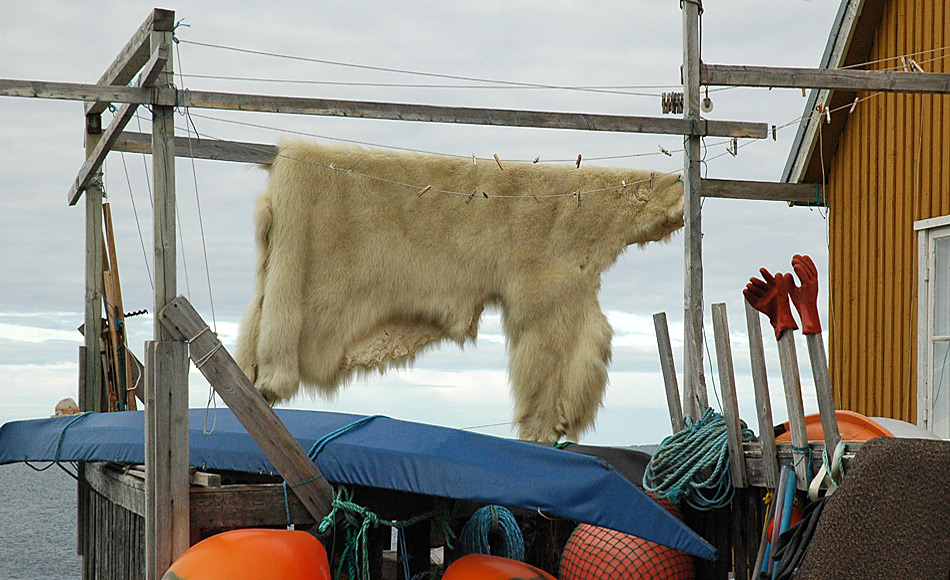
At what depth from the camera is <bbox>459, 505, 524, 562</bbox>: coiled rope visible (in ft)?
16.3

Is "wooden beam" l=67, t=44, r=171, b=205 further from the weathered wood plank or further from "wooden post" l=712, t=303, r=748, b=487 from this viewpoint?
"wooden post" l=712, t=303, r=748, b=487

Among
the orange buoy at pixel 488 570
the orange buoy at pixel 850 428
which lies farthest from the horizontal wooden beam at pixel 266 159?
the orange buoy at pixel 488 570

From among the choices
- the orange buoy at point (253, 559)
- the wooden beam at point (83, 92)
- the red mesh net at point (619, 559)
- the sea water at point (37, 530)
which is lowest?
the sea water at point (37, 530)

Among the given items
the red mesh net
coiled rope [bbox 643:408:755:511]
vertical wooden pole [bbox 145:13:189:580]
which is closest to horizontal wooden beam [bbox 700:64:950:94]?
coiled rope [bbox 643:408:755:511]

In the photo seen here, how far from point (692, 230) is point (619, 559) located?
2035 mm

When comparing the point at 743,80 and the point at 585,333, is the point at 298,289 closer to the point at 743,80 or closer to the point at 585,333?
the point at 585,333

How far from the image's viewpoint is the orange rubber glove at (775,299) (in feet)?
15.0

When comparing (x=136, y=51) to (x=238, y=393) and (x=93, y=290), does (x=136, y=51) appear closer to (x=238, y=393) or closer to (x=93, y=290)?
(x=238, y=393)

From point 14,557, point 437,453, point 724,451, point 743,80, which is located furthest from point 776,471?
point 14,557

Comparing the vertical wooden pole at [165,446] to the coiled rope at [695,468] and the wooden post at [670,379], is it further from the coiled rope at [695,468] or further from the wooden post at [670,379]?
the wooden post at [670,379]

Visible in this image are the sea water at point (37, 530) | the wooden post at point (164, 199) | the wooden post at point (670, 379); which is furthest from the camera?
the sea water at point (37, 530)

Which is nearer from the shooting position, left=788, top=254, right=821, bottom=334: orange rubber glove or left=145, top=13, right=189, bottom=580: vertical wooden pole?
left=145, top=13, right=189, bottom=580: vertical wooden pole

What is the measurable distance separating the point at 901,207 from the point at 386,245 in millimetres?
3752

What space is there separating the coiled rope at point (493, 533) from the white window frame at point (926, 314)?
9.83ft
